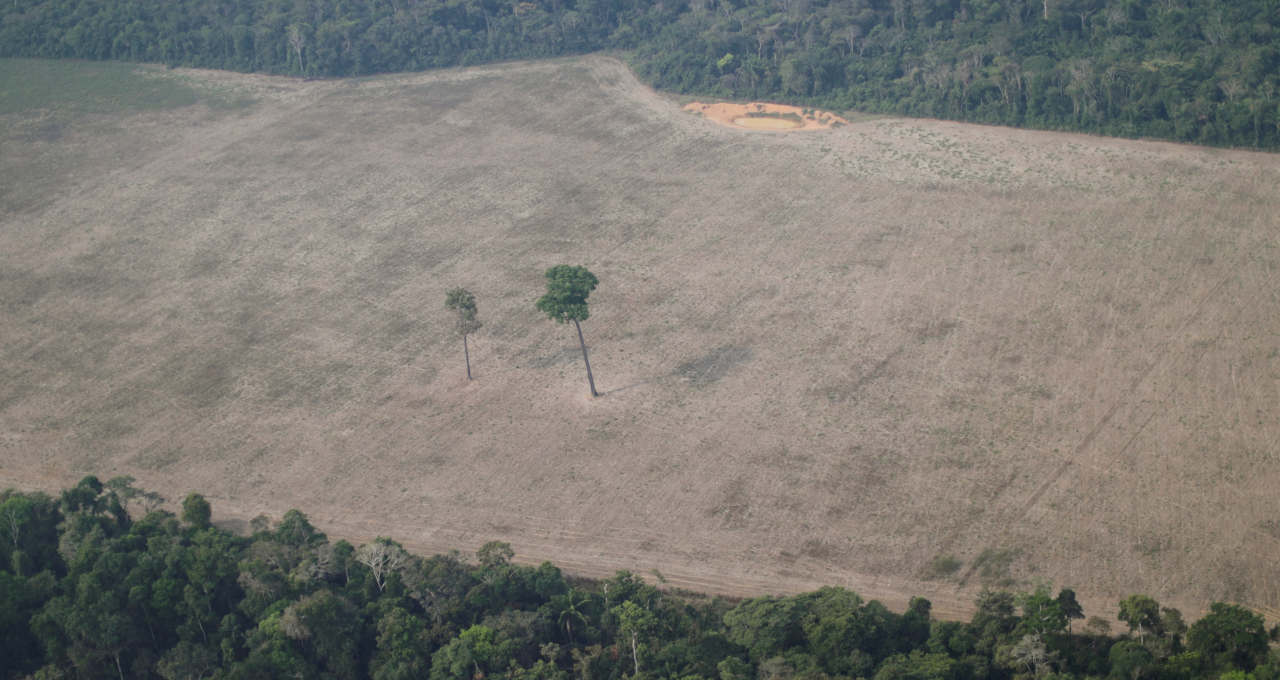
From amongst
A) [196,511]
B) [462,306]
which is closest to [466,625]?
→ [196,511]

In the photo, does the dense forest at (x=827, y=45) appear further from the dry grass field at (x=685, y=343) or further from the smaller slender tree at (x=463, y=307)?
the smaller slender tree at (x=463, y=307)

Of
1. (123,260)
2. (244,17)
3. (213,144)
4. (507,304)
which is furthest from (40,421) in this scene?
(244,17)

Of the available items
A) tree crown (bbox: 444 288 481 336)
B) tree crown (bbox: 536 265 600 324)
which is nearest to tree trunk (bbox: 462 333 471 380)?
tree crown (bbox: 444 288 481 336)

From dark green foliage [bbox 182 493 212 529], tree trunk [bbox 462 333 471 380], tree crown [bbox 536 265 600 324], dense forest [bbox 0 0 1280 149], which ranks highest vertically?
dense forest [bbox 0 0 1280 149]

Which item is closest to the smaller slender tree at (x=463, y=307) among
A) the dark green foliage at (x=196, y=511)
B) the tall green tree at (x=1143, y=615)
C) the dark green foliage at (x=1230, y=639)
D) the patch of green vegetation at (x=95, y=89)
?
the dark green foliage at (x=196, y=511)

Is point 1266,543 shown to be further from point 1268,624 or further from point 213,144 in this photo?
point 213,144

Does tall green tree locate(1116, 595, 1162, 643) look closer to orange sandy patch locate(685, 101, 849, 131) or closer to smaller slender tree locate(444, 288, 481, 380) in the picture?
smaller slender tree locate(444, 288, 481, 380)
